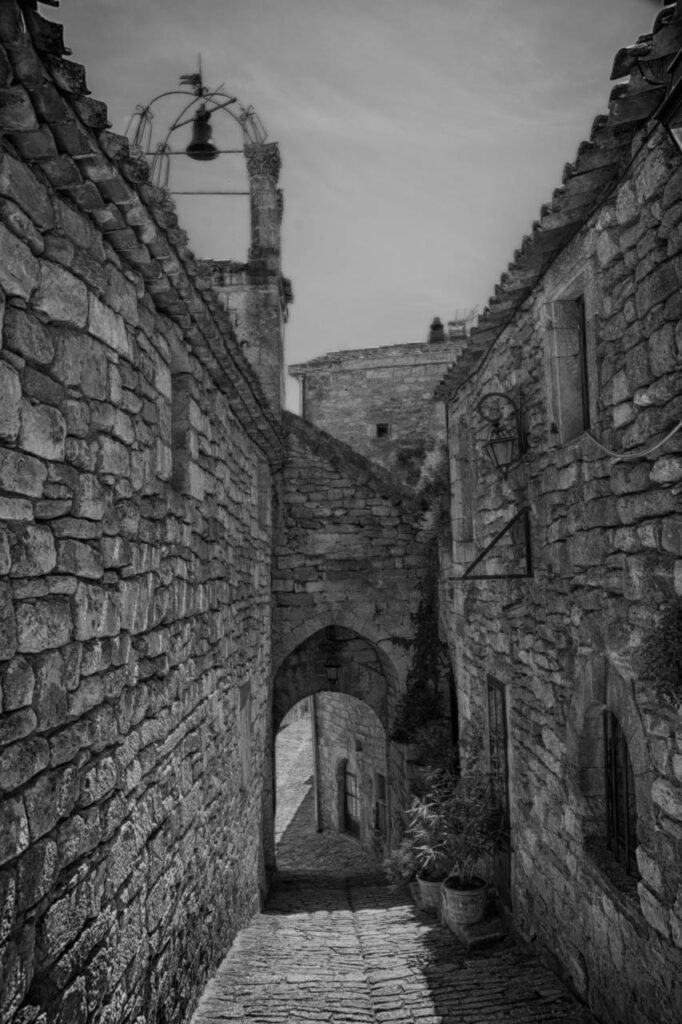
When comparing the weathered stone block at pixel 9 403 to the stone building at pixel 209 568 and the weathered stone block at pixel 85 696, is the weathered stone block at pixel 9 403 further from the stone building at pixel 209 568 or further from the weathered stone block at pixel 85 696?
the weathered stone block at pixel 85 696

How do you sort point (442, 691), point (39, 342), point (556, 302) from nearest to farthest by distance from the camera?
point (39, 342), point (556, 302), point (442, 691)

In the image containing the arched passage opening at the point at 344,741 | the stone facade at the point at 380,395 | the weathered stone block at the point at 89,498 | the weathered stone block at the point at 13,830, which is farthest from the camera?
the stone facade at the point at 380,395

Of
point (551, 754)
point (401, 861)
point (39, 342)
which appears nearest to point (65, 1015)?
point (39, 342)

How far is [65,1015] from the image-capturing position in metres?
2.76

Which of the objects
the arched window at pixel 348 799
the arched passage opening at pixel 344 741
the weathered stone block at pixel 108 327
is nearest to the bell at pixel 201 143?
the weathered stone block at pixel 108 327

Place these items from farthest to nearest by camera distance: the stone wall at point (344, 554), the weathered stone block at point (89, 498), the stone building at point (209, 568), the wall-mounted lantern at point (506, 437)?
1. the stone wall at point (344, 554)
2. the wall-mounted lantern at point (506, 437)
3. the weathered stone block at point (89, 498)
4. the stone building at point (209, 568)

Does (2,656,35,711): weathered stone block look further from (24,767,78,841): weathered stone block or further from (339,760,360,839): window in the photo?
(339,760,360,839): window

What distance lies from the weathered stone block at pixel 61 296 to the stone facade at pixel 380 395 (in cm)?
1398

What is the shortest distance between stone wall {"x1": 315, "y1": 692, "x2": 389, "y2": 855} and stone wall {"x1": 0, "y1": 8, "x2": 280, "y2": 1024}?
832 cm

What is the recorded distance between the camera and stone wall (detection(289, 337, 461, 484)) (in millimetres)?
17016

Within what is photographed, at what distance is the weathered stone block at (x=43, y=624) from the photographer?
97.3 inches

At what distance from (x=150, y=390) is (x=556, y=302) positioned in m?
2.64

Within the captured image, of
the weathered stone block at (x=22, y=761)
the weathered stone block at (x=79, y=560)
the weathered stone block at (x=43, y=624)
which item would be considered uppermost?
the weathered stone block at (x=79, y=560)

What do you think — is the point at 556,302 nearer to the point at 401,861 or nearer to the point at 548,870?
the point at 548,870
